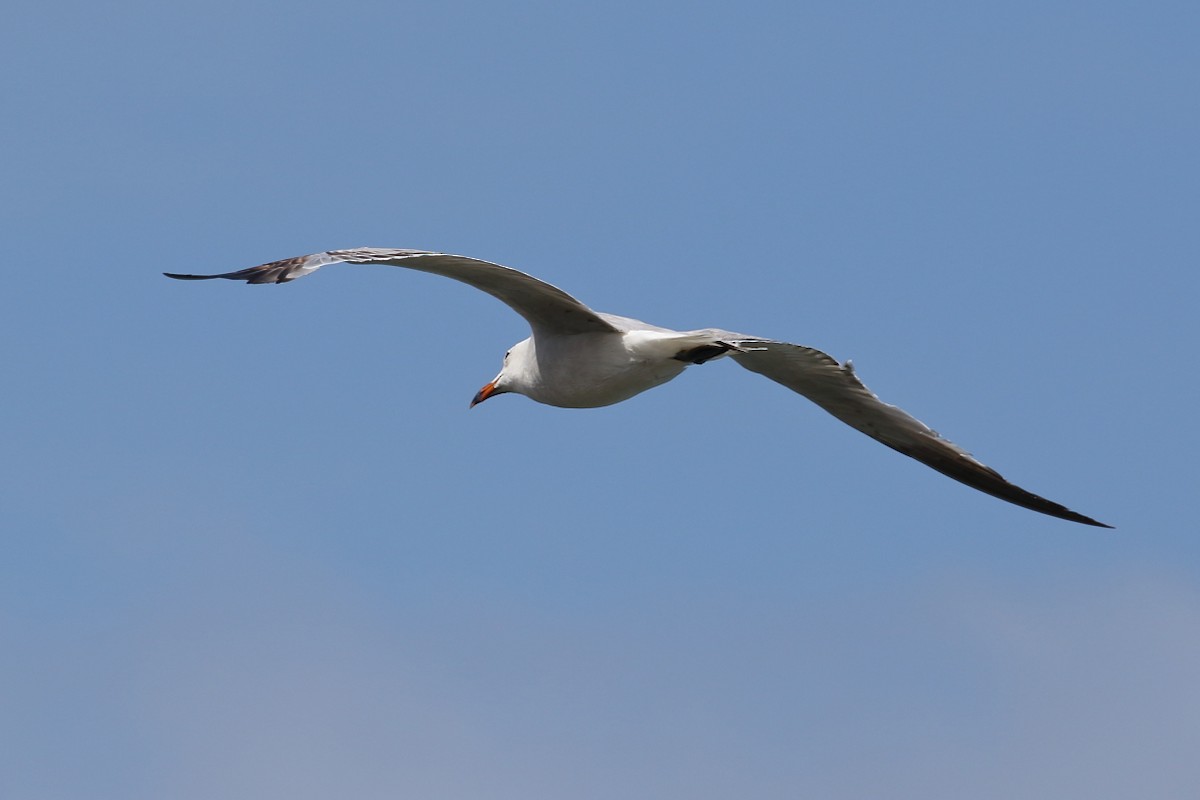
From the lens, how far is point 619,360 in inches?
579

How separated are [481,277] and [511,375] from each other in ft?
9.20

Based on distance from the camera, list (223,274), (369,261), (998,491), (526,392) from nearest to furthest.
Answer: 1. (369,261)
2. (223,274)
3. (526,392)
4. (998,491)

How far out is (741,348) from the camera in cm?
1383

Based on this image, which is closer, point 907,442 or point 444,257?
point 444,257

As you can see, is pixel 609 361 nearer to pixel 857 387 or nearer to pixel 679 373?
pixel 679 373

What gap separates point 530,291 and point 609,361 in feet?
3.60

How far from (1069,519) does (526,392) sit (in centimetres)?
532

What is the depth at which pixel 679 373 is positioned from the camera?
15211mm

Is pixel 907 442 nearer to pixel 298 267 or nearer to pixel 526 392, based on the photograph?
pixel 526 392

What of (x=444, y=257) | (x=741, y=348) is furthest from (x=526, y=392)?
(x=444, y=257)

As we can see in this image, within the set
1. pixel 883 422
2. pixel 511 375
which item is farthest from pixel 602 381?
pixel 883 422

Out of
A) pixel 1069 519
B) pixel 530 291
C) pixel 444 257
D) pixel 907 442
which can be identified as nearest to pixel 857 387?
pixel 907 442

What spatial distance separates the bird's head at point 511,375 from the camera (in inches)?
629

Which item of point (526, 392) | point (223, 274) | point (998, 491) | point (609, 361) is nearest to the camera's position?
point (223, 274)
